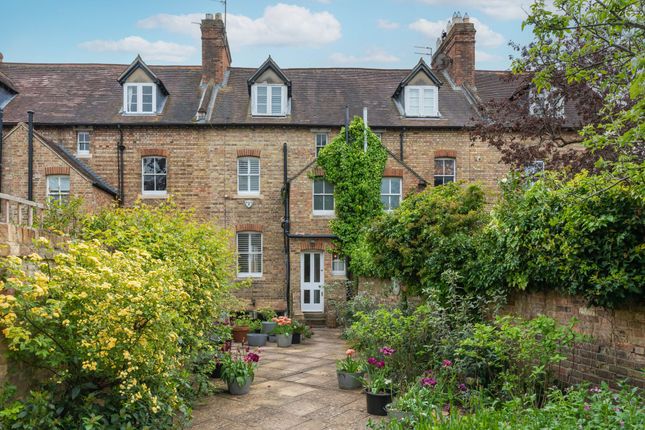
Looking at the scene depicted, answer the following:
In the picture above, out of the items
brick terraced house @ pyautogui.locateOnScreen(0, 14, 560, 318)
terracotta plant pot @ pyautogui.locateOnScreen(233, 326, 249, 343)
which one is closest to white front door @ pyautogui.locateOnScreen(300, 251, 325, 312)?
brick terraced house @ pyautogui.locateOnScreen(0, 14, 560, 318)

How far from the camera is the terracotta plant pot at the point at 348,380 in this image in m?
8.77

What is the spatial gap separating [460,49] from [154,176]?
14.1 meters

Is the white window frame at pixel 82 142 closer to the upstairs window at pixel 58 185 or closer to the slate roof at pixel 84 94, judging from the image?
the slate roof at pixel 84 94

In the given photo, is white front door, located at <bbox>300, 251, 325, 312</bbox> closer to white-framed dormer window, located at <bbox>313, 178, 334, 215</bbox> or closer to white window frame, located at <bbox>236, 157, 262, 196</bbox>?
white-framed dormer window, located at <bbox>313, 178, 334, 215</bbox>

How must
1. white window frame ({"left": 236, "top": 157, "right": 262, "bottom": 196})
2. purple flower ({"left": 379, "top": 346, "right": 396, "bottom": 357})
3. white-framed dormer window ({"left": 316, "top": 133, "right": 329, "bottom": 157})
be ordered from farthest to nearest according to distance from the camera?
white-framed dormer window ({"left": 316, "top": 133, "right": 329, "bottom": 157})
white window frame ({"left": 236, "top": 157, "right": 262, "bottom": 196})
purple flower ({"left": 379, "top": 346, "right": 396, "bottom": 357})

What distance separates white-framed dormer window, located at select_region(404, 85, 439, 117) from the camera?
21.9 meters

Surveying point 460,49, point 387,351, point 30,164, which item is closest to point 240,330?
point 387,351

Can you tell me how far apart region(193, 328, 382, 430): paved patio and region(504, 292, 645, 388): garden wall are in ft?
9.50

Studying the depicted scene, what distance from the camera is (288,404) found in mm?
7914

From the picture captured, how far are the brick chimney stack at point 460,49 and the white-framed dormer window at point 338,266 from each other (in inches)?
391

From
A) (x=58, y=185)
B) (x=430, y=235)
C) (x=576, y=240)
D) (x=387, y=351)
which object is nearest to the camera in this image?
(x=576, y=240)

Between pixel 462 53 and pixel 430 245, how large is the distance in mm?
15493

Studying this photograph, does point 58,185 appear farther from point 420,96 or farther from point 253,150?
point 420,96

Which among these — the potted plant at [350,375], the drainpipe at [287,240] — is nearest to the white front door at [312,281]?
the drainpipe at [287,240]
